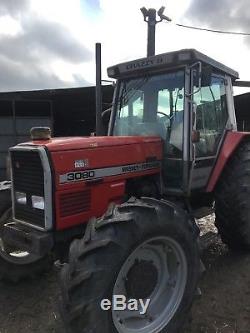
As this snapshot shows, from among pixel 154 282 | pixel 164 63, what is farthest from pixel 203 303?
pixel 164 63

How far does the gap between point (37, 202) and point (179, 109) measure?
1.75 meters

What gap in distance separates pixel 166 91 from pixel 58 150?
1.53 meters

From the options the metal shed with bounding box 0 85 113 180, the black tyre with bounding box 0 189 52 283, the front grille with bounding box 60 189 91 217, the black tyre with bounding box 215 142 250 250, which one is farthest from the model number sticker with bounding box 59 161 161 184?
the metal shed with bounding box 0 85 113 180

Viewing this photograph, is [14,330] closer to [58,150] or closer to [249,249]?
[58,150]

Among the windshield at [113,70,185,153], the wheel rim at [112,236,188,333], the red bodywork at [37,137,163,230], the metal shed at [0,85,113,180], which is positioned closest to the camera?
the wheel rim at [112,236,188,333]

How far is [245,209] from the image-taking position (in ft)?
14.9

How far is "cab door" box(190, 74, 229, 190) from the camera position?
4.30m

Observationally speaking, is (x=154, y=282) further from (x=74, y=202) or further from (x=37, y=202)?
(x=37, y=202)

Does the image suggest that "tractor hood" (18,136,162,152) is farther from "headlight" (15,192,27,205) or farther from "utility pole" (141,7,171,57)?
"utility pole" (141,7,171,57)

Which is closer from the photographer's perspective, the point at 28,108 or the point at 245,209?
the point at 245,209

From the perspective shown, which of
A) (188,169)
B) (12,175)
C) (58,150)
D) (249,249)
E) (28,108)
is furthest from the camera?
(28,108)

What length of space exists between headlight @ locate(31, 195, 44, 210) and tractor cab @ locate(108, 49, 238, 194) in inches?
57.0

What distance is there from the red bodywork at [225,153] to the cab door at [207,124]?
2.2 inches

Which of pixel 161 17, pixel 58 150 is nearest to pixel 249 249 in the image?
pixel 58 150
